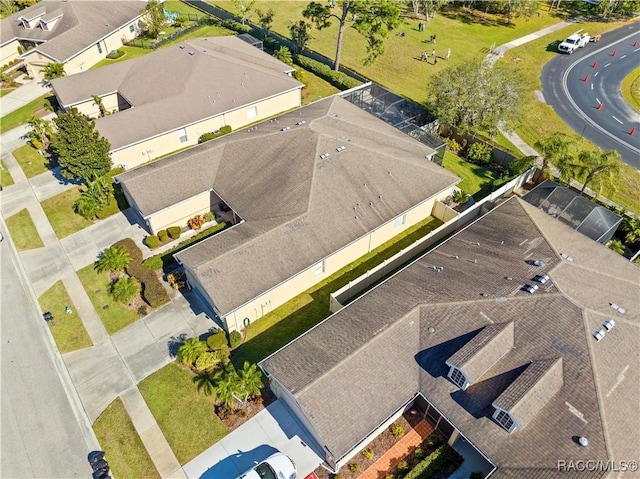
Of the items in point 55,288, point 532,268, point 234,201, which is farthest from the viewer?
point 234,201

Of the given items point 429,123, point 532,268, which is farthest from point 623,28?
point 532,268

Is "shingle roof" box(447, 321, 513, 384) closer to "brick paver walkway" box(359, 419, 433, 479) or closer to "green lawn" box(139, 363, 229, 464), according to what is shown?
"brick paver walkway" box(359, 419, 433, 479)

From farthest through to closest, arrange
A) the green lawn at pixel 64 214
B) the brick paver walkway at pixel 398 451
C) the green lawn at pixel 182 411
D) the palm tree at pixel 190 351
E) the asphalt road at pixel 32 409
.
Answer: the green lawn at pixel 64 214 → the palm tree at pixel 190 351 → the green lawn at pixel 182 411 → the asphalt road at pixel 32 409 → the brick paver walkway at pixel 398 451

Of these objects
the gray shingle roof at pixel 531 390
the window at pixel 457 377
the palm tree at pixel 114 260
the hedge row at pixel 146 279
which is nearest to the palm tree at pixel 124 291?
the hedge row at pixel 146 279

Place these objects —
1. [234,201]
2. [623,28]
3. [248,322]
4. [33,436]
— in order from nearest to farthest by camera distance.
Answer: [33,436], [248,322], [234,201], [623,28]

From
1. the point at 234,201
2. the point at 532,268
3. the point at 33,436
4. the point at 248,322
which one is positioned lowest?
the point at 33,436

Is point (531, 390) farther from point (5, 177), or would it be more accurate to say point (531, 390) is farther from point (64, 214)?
point (5, 177)

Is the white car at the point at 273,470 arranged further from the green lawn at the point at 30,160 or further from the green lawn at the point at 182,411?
the green lawn at the point at 30,160

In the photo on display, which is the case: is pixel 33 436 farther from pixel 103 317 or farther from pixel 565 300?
pixel 565 300
